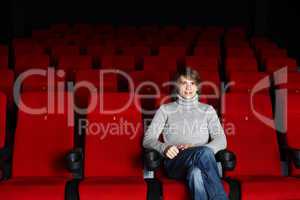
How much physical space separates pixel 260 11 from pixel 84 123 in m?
2.67

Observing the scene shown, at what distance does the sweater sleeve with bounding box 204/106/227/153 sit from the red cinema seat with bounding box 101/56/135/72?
0.76 meters

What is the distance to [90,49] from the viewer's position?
2426mm

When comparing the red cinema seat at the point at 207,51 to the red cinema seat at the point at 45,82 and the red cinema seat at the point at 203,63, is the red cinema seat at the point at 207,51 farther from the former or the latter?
the red cinema seat at the point at 45,82

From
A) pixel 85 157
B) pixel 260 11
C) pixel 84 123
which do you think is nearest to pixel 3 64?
pixel 84 123

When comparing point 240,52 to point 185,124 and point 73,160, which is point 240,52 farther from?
point 73,160

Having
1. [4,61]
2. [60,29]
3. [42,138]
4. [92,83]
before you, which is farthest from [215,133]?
[60,29]

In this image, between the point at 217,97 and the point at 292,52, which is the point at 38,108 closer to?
the point at 217,97

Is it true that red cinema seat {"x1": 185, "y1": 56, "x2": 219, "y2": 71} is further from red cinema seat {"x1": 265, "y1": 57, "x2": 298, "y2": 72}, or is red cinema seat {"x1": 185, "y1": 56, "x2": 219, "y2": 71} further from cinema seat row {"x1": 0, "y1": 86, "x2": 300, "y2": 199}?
cinema seat row {"x1": 0, "y1": 86, "x2": 300, "y2": 199}

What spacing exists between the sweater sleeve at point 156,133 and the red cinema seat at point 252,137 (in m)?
0.18

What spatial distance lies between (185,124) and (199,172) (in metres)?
0.23

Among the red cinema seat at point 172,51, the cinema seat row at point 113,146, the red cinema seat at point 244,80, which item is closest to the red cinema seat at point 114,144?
the cinema seat row at point 113,146

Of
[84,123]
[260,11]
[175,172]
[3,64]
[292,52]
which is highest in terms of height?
[260,11]

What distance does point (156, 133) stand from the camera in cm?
127

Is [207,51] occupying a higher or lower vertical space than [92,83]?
higher
